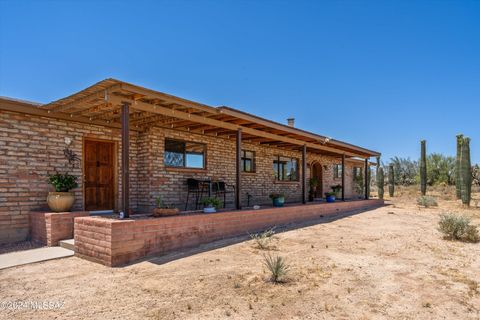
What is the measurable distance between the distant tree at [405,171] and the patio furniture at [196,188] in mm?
30302

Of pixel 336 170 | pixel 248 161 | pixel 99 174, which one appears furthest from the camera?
pixel 336 170

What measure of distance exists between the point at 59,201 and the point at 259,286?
4.78 metres

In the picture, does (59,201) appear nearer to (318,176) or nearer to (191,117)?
(191,117)

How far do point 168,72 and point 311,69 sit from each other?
7574 millimetres

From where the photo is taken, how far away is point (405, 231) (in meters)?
8.38

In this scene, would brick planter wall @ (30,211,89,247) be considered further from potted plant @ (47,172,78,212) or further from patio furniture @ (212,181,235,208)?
patio furniture @ (212,181,235,208)

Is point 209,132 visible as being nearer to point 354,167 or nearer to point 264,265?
point 264,265

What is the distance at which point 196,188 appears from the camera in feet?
29.6

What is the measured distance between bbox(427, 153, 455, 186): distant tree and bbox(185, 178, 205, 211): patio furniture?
27.8m

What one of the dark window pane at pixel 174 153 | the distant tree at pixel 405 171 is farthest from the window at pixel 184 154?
the distant tree at pixel 405 171

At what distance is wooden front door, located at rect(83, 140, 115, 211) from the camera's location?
768 cm

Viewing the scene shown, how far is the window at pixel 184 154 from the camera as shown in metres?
8.78

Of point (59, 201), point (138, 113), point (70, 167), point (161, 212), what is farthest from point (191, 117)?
point (59, 201)

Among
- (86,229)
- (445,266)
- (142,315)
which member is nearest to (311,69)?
(445,266)
